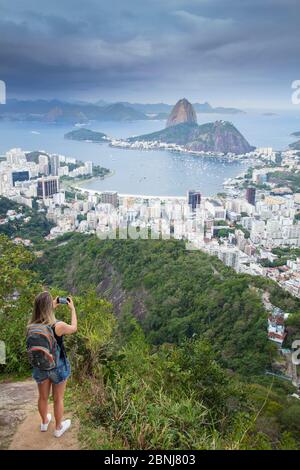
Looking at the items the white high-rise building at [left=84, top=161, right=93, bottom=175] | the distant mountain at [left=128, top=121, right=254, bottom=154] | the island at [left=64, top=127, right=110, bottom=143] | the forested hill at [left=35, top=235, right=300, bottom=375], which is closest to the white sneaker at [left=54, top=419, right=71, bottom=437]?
the forested hill at [left=35, top=235, right=300, bottom=375]

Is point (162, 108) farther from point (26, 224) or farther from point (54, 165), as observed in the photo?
point (26, 224)

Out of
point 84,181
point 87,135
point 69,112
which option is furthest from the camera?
point 87,135

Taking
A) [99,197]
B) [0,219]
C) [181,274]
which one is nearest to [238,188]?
[99,197]

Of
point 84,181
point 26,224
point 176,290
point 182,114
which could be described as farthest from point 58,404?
point 182,114

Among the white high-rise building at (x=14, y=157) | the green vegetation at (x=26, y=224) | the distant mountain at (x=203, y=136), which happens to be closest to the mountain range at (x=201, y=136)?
the distant mountain at (x=203, y=136)

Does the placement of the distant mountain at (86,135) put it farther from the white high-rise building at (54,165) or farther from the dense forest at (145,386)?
the dense forest at (145,386)
